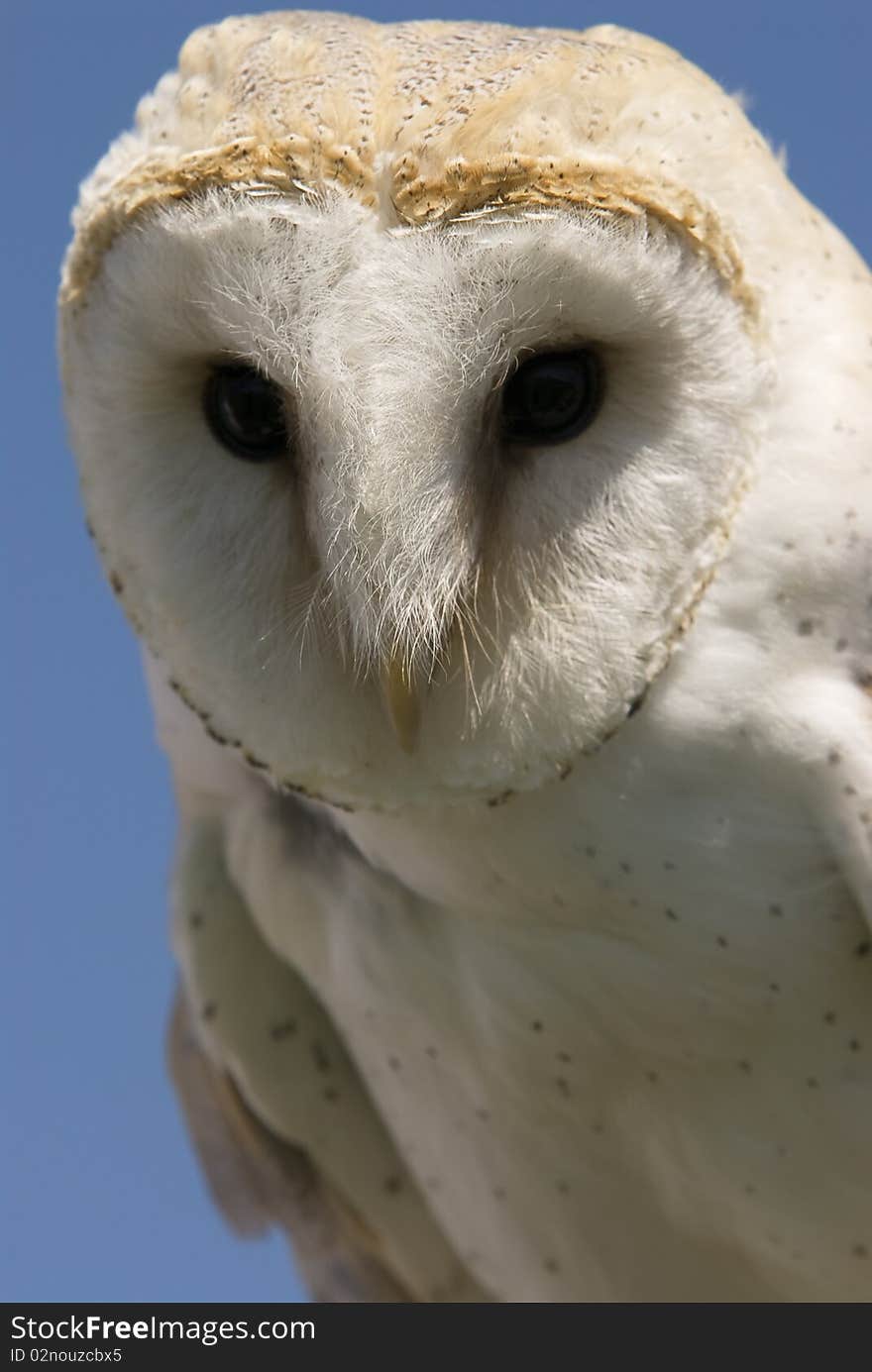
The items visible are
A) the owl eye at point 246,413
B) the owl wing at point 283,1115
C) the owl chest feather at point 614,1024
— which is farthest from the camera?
the owl wing at point 283,1115

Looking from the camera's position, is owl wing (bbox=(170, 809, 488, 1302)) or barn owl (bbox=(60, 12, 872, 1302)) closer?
barn owl (bbox=(60, 12, 872, 1302))

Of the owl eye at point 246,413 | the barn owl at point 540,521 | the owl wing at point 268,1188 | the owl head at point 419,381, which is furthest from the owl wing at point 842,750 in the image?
the owl wing at point 268,1188

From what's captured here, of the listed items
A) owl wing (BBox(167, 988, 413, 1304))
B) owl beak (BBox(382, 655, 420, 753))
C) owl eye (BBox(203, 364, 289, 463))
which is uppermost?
owl eye (BBox(203, 364, 289, 463))

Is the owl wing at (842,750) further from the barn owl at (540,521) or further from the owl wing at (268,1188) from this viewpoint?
the owl wing at (268,1188)

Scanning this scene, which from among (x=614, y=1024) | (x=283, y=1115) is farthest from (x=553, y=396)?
(x=283, y=1115)

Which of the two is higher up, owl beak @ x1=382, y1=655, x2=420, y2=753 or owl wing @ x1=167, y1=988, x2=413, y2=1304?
owl beak @ x1=382, y1=655, x2=420, y2=753

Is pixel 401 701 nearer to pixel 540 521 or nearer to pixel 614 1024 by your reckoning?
pixel 540 521

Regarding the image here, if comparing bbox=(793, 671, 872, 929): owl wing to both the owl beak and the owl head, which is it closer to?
the owl head

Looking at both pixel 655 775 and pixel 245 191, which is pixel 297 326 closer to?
pixel 245 191

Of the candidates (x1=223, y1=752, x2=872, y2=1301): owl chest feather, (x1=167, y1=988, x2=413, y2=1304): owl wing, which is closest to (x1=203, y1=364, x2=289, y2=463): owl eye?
(x1=223, y1=752, x2=872, y2=1301): owl chest feather
